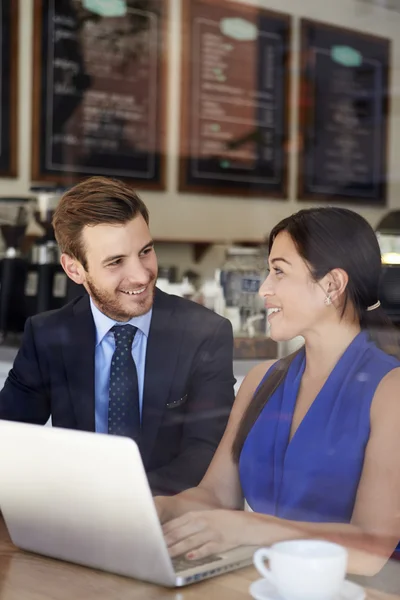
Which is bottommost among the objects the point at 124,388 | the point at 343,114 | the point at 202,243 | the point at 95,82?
the point at 124,388

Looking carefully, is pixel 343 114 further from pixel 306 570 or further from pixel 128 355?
pixel 306 570

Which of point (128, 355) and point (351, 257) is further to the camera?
point (128, 355)

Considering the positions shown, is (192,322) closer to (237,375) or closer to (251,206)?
(237,375)

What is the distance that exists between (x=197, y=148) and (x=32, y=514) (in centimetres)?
132

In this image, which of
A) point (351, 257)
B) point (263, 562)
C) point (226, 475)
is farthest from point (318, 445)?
point (263, 562)

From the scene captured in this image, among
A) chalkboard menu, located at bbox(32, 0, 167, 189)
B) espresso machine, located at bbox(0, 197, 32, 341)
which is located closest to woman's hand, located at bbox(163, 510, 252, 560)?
espresso machine, located at bbox(0, 197, 32, 341)

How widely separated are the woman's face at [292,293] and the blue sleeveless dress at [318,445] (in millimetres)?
52

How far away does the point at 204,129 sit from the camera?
229 cm

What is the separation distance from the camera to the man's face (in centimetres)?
160

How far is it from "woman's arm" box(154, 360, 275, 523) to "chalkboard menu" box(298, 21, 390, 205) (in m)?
0.35

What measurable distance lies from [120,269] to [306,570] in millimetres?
867

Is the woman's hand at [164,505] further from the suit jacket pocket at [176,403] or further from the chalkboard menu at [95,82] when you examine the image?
the chalkboard menu at [95,82]

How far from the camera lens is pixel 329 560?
2.76 ft

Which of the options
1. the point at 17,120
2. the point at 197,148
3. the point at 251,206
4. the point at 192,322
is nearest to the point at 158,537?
the point at 192,322
